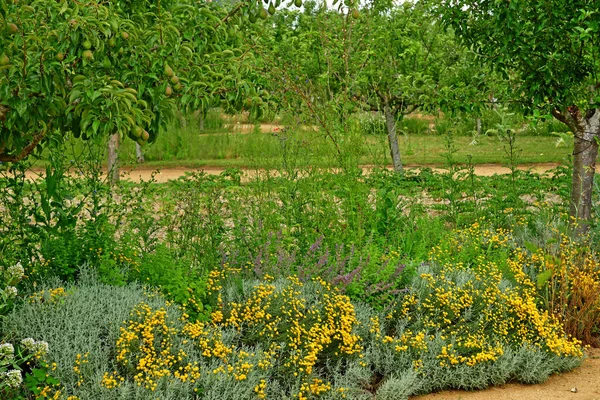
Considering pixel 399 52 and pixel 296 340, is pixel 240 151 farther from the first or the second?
pixel 296 340

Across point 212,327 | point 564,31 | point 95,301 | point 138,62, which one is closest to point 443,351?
point 212,327

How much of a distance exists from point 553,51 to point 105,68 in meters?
4.11

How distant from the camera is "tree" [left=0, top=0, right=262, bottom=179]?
3000mm

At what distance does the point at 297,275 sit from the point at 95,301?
137 centimetres

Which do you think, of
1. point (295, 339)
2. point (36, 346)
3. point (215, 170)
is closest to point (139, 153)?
point (215, 170)

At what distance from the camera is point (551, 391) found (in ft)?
14.1

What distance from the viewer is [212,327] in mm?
4031

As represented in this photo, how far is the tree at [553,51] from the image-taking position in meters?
5.75

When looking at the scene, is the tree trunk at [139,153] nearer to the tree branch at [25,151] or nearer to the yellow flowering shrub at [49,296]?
the tree branch at [25,151]

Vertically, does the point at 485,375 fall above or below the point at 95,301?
below

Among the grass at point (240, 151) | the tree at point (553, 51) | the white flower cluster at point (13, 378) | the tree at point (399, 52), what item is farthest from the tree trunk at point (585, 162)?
the grass at point (240, 151)

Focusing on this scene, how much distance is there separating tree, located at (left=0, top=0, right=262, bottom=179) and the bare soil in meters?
2.20

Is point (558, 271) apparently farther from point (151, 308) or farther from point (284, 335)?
point (151, 308)

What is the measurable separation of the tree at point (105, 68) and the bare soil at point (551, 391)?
2195 millimetres
